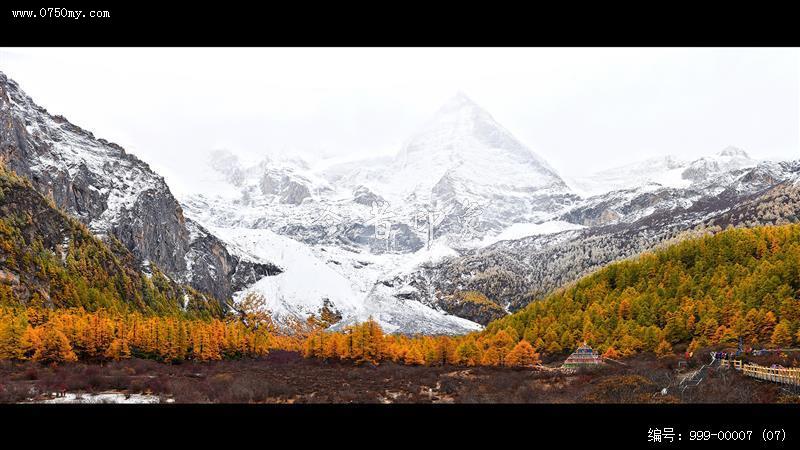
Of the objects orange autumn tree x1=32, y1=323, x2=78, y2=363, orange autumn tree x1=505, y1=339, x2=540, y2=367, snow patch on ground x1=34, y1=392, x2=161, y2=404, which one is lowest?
orange autumn tree x1=505, y1=339, x2=540, y2=367

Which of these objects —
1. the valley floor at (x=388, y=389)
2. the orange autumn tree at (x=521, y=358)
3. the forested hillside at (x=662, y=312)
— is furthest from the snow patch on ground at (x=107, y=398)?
the orange autumn tree at (x=521, y=358)

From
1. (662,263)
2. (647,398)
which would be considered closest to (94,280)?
A: (662,263)

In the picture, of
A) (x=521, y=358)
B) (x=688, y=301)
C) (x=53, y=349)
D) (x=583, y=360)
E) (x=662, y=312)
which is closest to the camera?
(x=53, y=349)

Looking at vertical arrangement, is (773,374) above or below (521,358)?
above

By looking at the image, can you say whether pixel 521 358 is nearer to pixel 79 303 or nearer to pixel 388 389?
pixel 388 389

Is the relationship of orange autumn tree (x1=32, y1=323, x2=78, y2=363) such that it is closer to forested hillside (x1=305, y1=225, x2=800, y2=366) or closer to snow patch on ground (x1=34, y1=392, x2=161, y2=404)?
snow patch on ground (x1=34, y1=392, x2=161, y2=404)

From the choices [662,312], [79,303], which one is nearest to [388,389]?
[662,312]

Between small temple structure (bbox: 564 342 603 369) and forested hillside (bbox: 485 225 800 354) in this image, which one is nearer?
small temple structure (bbox: 564 342 603 369)

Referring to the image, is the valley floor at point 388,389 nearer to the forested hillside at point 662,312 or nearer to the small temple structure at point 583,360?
the small temple structure at point 583,360

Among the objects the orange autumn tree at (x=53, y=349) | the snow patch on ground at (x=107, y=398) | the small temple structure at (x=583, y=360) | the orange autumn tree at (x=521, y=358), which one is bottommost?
the orange autumn tree at (x=521, y=358)

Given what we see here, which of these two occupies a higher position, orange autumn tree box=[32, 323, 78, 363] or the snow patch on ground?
orange autumn tree box=[32, 323, 78, 363]

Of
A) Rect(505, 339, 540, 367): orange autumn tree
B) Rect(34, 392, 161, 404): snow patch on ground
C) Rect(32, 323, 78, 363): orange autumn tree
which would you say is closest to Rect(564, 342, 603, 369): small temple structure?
Rect(505, 339, 540, 367): orange autumn tree

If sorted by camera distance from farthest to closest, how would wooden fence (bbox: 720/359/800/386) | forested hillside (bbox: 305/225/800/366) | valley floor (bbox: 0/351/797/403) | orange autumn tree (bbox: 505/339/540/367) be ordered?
orange autumn tree (bbox: 505/339/540/367) → forested hillside (bbox: 305/225/800/366) → valley floor (bbox: 0/351/797/403) → wooden fence (bbox: 720/359/800/386)
